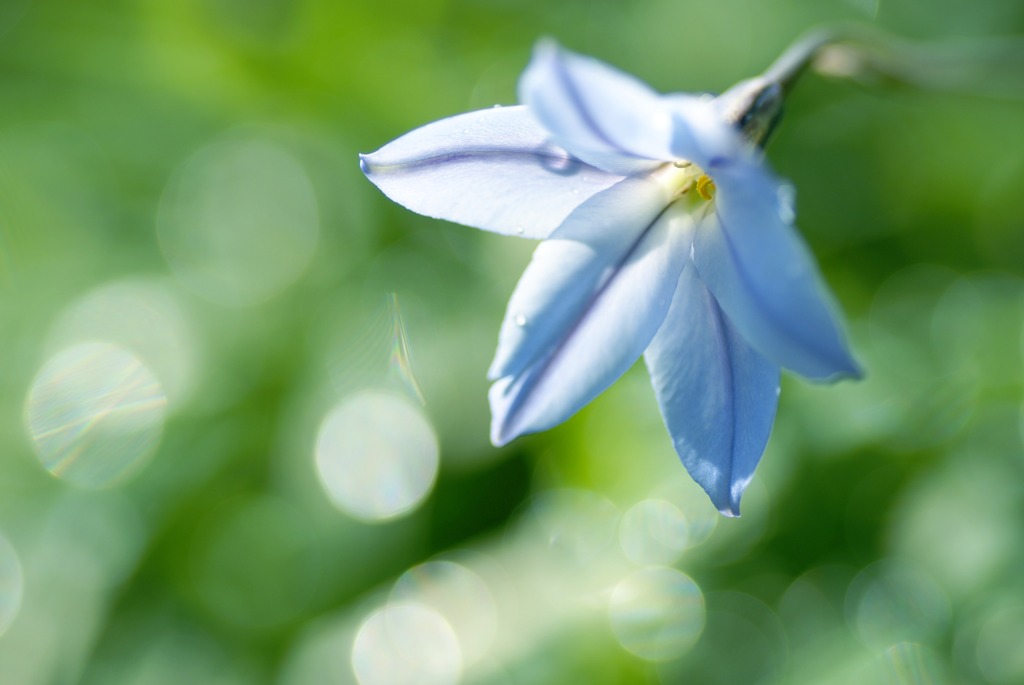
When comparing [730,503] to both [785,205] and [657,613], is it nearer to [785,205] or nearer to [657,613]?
[785,205]

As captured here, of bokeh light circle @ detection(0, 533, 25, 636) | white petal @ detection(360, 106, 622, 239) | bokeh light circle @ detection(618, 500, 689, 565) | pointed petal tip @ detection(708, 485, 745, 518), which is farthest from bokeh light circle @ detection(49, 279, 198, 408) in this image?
pointed petal tip @ detection(708, 485, 745, 518)

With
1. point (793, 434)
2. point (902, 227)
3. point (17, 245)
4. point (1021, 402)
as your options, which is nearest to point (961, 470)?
point (1021, 402)

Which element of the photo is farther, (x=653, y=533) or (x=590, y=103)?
(x=653, y=533)

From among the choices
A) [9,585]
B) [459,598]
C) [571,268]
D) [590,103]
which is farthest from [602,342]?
[9,585]

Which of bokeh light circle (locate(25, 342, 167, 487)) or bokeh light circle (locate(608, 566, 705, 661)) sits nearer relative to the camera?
bokeh light circle (locate(608, 566, 705, 661))

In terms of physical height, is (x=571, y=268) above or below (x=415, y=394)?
above

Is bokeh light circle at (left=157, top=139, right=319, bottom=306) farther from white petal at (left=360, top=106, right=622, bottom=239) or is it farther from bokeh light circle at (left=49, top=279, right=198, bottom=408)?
white petal at (left=360, top=106, right=622, bottom=239)

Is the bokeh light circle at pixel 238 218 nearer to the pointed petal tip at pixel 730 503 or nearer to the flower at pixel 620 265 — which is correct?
the flower at pixel 620 265
